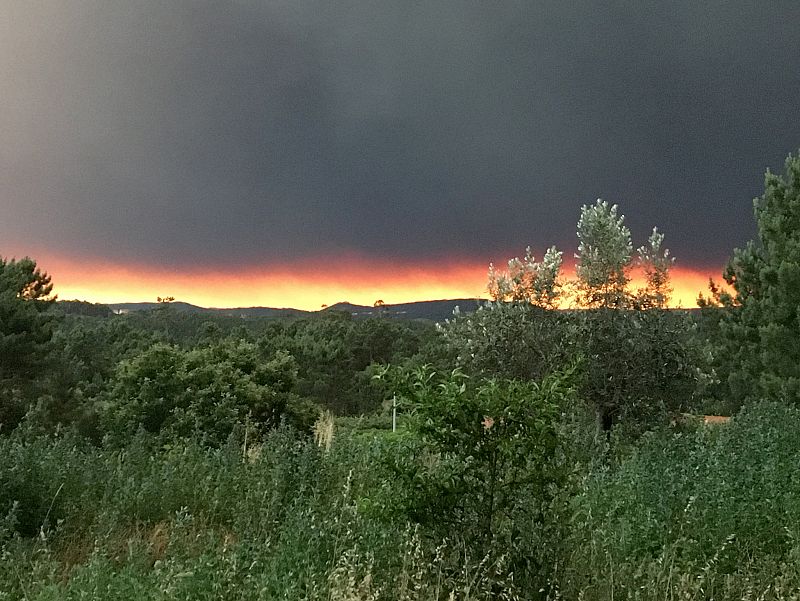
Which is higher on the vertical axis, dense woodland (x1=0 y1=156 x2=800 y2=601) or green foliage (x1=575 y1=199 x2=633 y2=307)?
green foliage (x1=575 y1=199 x2=633 y2=307)

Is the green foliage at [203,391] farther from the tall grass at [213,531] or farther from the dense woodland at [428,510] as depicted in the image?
the tall grass at [213,531]

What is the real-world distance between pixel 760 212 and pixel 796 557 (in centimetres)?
1960

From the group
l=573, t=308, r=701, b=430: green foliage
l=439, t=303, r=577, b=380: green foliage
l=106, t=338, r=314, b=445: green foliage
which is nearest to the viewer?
l=573, t=308, r=701, b=430: green foliage

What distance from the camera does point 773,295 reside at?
66.1ft

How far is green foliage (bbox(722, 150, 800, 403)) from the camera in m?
19.5

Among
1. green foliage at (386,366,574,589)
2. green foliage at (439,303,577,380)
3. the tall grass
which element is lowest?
the tall grass

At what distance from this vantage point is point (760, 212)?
21.5 metres

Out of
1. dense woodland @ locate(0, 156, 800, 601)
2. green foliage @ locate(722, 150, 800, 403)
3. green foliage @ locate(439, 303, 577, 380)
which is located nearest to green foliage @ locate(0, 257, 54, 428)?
dense woodland @ locate(0, 156, 800, 601)

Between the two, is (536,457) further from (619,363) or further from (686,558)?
(619,363)

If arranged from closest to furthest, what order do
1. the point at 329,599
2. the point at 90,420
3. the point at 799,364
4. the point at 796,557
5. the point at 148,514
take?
the point at 329,599, the point at 796,557, the point at 148,514, the point at 799,364, the point at 90,420

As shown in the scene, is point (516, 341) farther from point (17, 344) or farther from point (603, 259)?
point (17, 344)

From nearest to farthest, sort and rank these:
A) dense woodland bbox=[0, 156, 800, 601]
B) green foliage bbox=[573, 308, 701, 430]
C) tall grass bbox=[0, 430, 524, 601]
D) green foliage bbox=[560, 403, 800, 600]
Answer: tall grass bbox=[0, 430, 524, 601] → dense woodland bbox=[0, 156, 800, 601] → green foliage bbox=[560, 403, 800, 600] → green foliage bbox=[573, 308, 701, 430]

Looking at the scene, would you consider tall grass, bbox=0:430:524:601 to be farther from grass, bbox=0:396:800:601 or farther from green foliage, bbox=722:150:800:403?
green foliage, bbox=722:150:800:403

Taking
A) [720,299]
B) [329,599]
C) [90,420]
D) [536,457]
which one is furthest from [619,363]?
[90,420]
